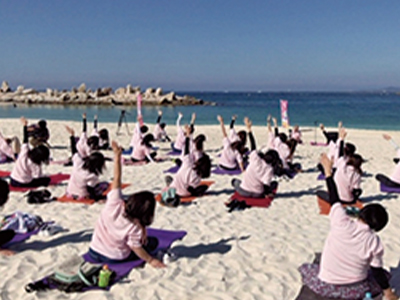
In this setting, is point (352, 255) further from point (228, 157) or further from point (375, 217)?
point (228, 157)

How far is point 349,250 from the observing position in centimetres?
362

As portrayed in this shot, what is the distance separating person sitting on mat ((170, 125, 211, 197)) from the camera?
290 inches

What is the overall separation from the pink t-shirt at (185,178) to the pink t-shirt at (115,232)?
3.06 m

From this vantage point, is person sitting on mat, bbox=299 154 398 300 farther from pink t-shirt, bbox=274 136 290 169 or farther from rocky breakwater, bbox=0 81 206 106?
rocky breakwater, bbox=0 81 206 106

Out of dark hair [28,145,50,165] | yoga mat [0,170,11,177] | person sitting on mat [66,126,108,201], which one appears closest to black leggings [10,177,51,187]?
dark hair [28,145,50,165]

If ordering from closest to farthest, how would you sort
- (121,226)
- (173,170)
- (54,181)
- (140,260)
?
(121,226) → (140,260) → (54,181) → (173,170)

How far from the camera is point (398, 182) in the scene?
27.1ft

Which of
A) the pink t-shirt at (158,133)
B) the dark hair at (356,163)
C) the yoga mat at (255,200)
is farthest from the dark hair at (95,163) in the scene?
the pink t-shirt at (158,133)

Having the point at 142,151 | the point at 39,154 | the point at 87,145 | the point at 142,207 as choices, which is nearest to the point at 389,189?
the point at 142,207

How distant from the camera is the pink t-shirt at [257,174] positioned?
7.34 meters

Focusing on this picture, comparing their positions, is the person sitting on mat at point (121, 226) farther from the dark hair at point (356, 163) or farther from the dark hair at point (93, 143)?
the dark hair at point (93, 143)

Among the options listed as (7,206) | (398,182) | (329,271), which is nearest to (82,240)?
(7,206)

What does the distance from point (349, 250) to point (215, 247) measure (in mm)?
1955

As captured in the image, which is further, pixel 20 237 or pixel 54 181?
pixel 54 181
